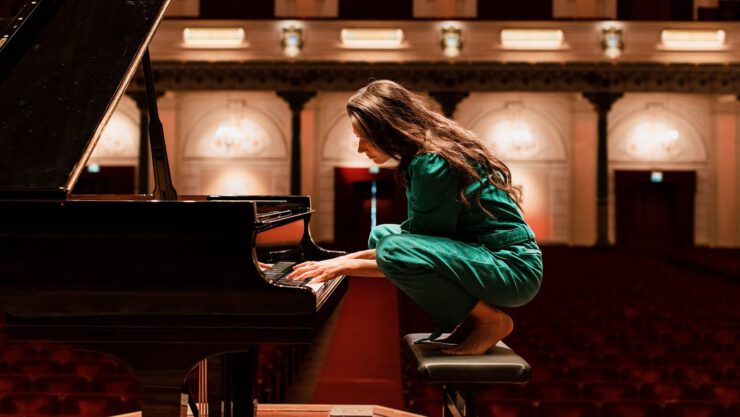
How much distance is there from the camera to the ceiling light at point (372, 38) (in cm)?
1744

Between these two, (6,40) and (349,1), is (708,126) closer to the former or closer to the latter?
(349,1)

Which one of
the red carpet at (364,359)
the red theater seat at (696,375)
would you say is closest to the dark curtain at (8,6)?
the red carpet at (364,359)

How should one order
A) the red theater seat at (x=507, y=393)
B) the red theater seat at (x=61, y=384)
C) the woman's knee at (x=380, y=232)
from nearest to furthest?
the woman's knee at (x=380, y=232) < the red theater seat at (x=507, y=393) < the red theater seat at (x=61, y=384)

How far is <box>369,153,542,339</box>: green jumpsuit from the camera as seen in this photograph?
238 cm

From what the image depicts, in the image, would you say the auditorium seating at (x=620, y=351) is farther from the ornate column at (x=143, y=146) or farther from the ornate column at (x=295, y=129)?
the ornate column at (x=143, y=146)

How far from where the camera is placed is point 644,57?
56.3 ft

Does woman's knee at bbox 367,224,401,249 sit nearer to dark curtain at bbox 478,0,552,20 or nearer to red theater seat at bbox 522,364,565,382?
red theater seat at bbox 522,364,565,382

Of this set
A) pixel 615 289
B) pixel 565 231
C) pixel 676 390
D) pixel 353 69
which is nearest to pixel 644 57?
pixel 565 231

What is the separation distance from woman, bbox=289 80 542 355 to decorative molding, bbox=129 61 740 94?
1469cm

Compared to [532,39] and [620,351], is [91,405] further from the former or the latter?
[532,39]

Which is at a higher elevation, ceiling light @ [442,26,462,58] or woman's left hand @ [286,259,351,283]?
ceiling light @ [442,26,462,58]

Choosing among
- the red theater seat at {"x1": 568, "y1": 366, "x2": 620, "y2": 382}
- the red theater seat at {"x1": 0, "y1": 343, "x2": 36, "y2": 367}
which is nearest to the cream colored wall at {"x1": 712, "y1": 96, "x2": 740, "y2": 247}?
the red theater seat at {"x1": 568, "y1": 366, "x2": 620, "y2": 382}

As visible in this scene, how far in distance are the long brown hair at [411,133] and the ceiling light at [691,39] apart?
16749 mm

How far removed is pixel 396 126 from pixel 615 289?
812 cm
